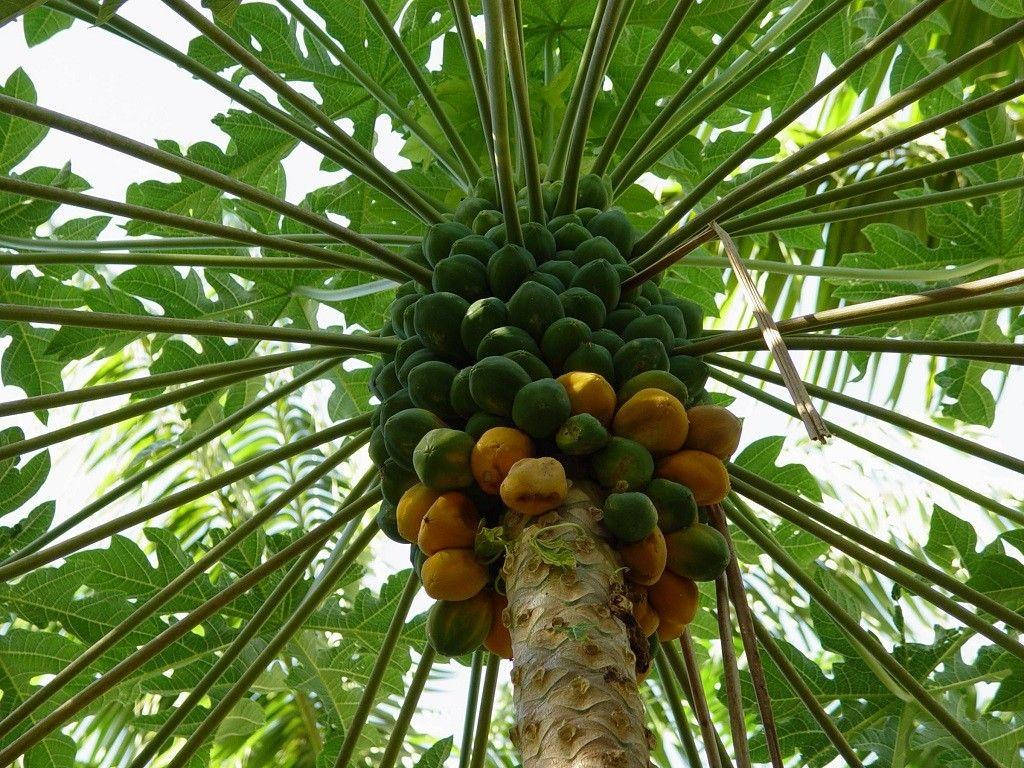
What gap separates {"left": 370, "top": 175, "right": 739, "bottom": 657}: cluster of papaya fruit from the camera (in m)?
1.98

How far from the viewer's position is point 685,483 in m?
2.06

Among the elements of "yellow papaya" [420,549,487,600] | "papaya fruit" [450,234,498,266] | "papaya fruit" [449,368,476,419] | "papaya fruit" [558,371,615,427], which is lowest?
"yellow papaya" [420,549,487,600]

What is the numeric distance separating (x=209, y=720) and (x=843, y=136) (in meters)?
1.94

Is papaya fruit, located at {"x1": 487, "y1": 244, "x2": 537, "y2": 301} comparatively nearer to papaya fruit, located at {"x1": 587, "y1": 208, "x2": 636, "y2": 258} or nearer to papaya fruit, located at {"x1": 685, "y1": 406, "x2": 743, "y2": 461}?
papaya fruit, located at {"x1": 587, "y1": 208, "x2": 636, "y2": 258}

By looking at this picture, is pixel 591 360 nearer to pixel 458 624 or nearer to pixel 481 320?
pixel 481 320

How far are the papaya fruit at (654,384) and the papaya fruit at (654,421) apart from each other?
0.13 feet

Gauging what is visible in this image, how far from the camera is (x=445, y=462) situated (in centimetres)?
202

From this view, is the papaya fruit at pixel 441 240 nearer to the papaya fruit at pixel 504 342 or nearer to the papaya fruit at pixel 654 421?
the papaya fruit at pixel 504 342

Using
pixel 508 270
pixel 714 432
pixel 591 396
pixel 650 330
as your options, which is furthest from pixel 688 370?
pixel 508 270

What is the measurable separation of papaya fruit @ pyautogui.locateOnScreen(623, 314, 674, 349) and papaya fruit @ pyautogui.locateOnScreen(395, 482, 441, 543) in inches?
21.6

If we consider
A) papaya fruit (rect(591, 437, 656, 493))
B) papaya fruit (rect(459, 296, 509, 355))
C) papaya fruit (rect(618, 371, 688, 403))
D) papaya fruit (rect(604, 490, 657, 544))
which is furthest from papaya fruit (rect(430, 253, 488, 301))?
papaya fruit (rect(604, 490, 657, 544))

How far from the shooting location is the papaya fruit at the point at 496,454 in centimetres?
198

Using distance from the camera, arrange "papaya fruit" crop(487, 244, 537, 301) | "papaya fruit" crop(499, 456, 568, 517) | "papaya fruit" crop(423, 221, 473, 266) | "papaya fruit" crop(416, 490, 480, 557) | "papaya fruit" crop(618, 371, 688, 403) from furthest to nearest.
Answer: "papaya fruit" crop(423, 221, 473, 266)
"papaya fruit" crop(487, 244, 537, 301)
"papaya fruit" crop(618, 371, 688, 403)
"papaya fruit" crop(416, 490, 480, 557)
"papaya fruit" crop(499, 456, 568, 517)

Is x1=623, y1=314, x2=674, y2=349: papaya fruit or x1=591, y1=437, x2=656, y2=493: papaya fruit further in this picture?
x1=623, y1=314, x2=674, y2=349: papaya fruit
